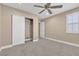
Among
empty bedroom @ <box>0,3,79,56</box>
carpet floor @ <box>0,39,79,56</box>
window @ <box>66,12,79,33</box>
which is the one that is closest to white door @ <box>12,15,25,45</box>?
empty bedroom @ <box>0,3,79,56</box>

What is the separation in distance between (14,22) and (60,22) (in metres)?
3.46

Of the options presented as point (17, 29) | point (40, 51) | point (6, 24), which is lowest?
point (40, 51)

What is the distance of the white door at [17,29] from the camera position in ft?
17.1

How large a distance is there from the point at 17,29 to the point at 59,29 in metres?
3.27

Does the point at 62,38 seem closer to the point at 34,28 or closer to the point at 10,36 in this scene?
the point at 34,28

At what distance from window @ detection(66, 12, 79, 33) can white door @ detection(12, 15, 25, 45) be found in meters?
3.07

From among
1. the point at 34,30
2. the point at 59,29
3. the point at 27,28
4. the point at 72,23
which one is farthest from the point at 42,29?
the point at 72,23

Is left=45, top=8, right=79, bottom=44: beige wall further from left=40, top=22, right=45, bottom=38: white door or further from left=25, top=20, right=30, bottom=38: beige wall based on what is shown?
left=25, top=20, right=30, bottom=38: beige wall

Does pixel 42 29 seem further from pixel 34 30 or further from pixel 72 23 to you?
pixel 72 23

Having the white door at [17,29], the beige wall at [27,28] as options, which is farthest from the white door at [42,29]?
the white door at [17,29]

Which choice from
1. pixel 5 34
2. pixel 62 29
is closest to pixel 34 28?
pixel 62 29

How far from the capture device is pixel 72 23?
5.68m

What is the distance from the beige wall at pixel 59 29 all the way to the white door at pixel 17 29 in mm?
2897

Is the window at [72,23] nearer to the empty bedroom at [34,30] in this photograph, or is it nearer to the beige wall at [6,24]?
the empty bedroom at [34,30]
